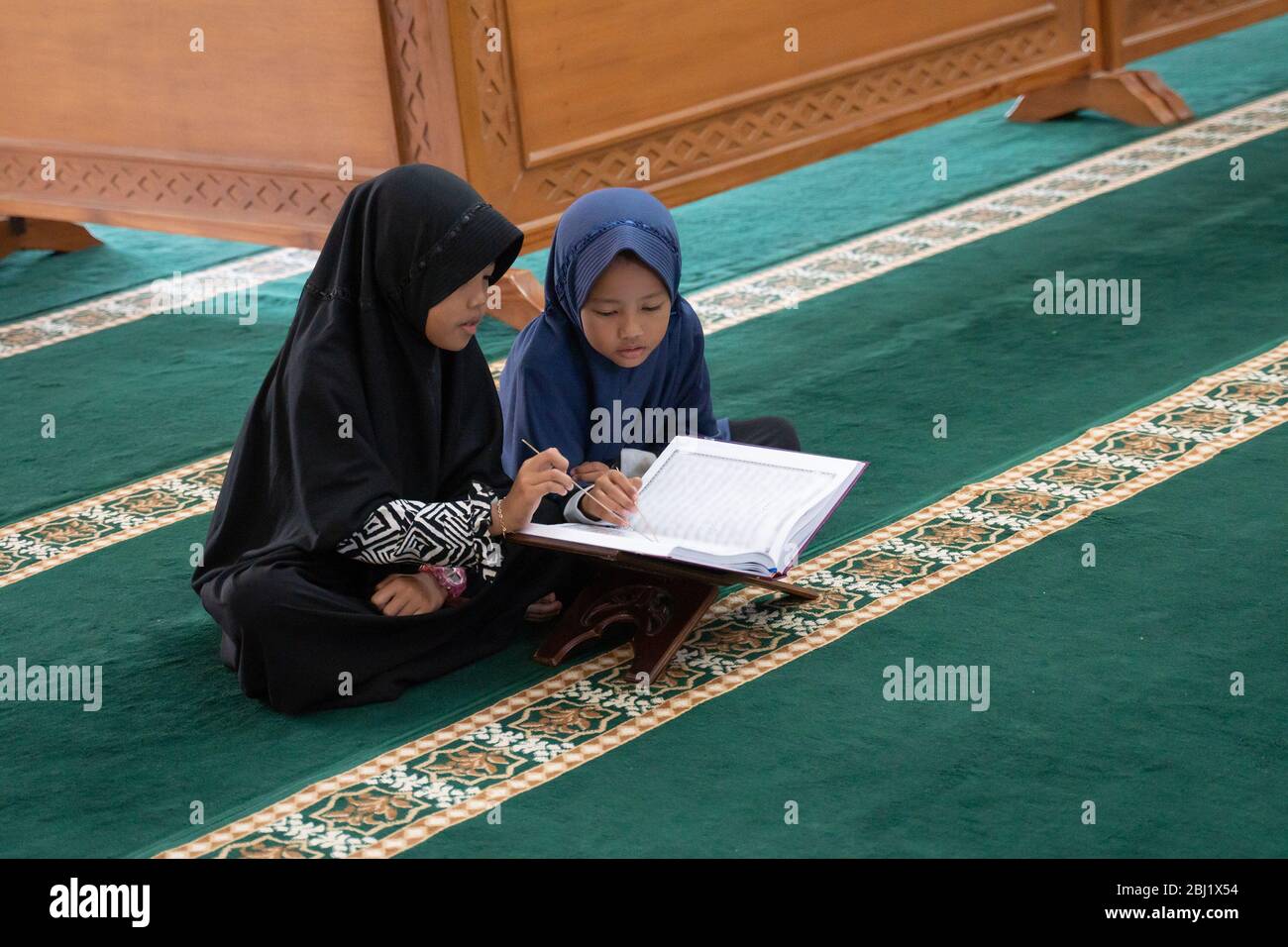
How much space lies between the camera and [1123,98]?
5605 mm

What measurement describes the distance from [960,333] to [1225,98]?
2608mm

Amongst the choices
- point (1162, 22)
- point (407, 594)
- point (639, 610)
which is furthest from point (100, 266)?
point (1162, 22)

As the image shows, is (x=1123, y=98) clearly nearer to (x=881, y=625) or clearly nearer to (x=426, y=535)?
(x=881, y=625)

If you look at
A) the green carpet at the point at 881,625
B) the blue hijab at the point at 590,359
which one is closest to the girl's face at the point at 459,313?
the blue hijab at the point at 590,359

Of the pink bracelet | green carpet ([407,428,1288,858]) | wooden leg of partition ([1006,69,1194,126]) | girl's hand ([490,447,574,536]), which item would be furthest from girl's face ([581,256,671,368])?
wooden leg of partition ([1006,69,1194,126])

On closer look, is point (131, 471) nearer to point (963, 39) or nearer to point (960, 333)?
point (960, 333)

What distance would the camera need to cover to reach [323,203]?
168 inches

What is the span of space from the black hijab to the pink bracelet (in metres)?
0.12

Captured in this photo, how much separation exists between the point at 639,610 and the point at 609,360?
0.41 metres

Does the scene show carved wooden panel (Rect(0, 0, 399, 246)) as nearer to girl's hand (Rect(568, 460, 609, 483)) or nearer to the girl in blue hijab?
the girl in blue hijab

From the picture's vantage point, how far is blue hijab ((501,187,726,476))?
8.15 feet

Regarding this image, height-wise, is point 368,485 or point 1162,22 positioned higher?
point 1162,22

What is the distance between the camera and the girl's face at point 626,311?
8.15ft

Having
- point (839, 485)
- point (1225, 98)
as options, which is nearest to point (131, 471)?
point (839, 485)
